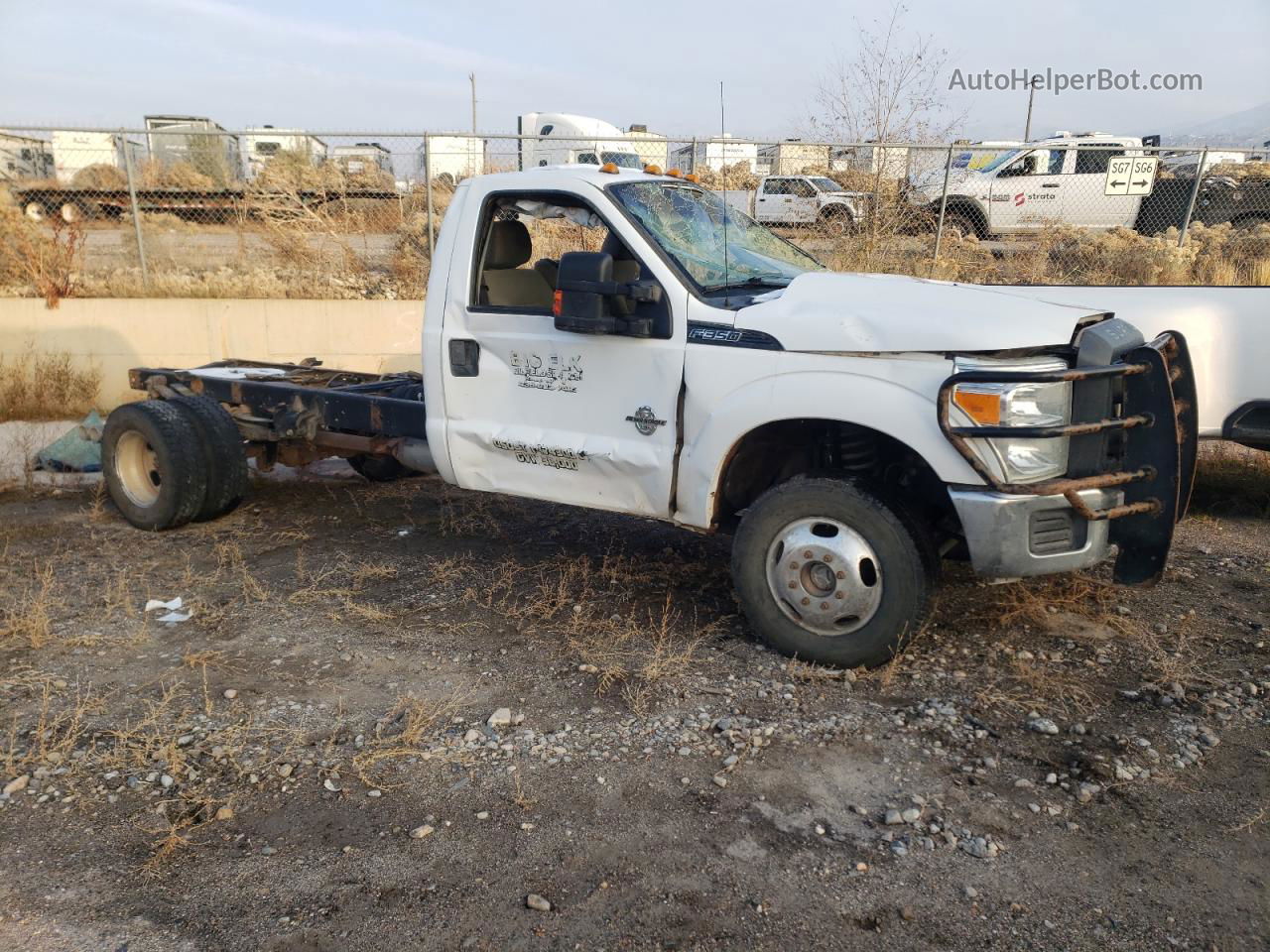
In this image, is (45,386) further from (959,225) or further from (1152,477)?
(959,225)

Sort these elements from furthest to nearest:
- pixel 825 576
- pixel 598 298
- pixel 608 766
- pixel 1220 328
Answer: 1. pixel 1220 328
2. pixel 598 298
3. pixel 825 576
4. pixel 608 766

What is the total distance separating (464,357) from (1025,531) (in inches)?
110

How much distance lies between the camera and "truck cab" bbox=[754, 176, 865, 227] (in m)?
11.7

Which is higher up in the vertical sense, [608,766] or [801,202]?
[801,202]

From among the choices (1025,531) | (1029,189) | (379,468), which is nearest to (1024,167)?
(1029,189)

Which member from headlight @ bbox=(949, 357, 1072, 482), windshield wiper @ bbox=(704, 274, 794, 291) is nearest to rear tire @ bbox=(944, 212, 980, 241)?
windshield wiper @ bbox=(704, 274, 794, 291)

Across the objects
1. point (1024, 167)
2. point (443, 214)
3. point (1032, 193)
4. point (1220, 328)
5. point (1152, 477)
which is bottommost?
point (1152, 477)

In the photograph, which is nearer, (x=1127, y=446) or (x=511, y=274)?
(x=1127, y=446)

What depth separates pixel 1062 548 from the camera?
3.74 metres

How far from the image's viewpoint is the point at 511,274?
203 inches

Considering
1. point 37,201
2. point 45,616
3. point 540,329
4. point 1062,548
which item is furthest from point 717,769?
point 37,201

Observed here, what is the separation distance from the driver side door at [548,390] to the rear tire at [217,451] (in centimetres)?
195

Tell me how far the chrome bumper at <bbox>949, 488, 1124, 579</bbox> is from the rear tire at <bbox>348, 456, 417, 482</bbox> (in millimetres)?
4952

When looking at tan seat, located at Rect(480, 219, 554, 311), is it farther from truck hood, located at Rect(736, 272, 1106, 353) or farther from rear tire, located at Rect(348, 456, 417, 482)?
rear tire, located at Rect(348, 456, 417, 482)
